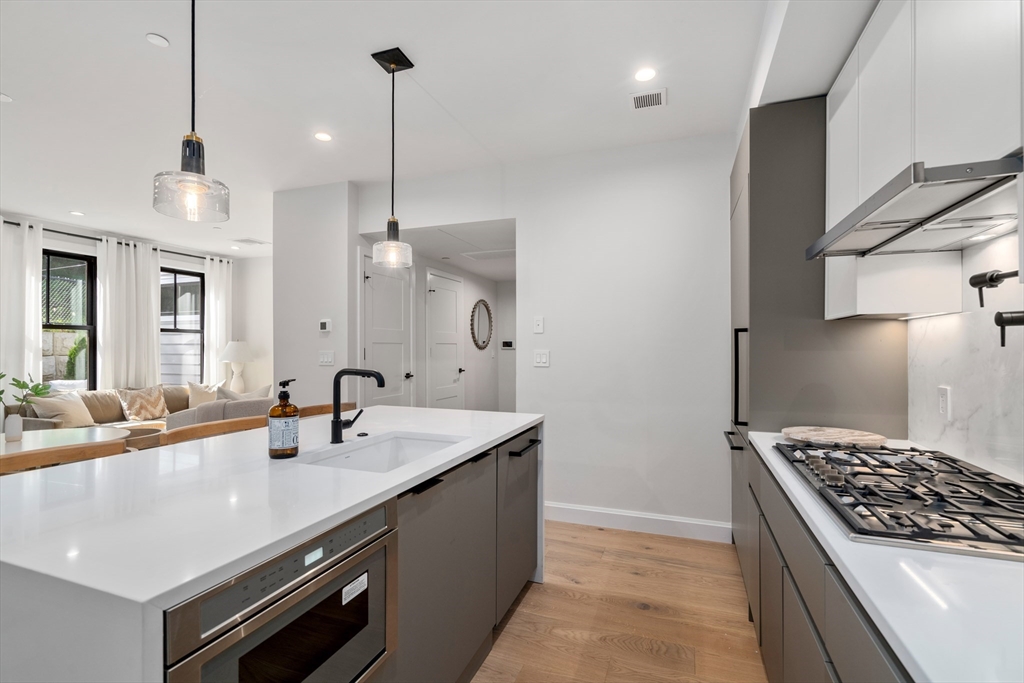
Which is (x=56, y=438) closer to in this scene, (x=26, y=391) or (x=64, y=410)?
(x=64, y=410)

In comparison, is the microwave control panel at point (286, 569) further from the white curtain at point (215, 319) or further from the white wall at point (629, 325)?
the white curtain at point (215, 319)

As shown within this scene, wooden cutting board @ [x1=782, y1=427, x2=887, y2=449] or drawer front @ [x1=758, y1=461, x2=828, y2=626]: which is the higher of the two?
wooden cutting board @ [x1=782, y1=427, x2=887, y2=449]

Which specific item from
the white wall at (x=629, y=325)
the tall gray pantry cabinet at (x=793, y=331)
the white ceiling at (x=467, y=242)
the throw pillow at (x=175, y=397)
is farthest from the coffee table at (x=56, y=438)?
the tall gray pantry cabinet at (x=793, y=331)

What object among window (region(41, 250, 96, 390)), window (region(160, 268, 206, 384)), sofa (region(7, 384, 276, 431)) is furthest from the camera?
window (region(160, 268, 206, 384))

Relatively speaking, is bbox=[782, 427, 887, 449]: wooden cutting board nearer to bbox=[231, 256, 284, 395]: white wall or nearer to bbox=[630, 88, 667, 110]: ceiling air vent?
bbox=[630, 88, 667, 110]: ceiling air vent

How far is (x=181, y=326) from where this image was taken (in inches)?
267

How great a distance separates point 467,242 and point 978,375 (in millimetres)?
3582

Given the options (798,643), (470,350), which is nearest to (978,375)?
(798,643)

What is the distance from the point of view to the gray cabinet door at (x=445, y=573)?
4.20 ft

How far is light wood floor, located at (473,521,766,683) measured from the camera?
1808 millimetres

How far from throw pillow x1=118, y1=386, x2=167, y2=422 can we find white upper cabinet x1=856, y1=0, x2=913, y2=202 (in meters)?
6.75

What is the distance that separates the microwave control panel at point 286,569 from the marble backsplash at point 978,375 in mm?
1642

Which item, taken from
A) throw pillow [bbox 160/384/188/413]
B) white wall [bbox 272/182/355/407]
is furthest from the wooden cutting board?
throw pillow [bbox 160/384/188/413]

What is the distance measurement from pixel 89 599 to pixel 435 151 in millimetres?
3164
